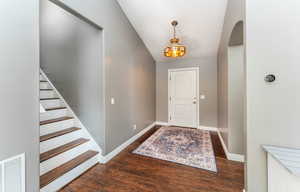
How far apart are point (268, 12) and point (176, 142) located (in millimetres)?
2963

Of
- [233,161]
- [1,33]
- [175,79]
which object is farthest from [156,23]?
[233,161]

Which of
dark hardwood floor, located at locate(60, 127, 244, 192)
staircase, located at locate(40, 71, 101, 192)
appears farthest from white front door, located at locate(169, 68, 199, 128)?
staircase, located at locate(40, 71, 101, 192)

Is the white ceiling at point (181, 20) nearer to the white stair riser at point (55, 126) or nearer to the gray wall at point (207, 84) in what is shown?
the gray wall at point (207, 84)

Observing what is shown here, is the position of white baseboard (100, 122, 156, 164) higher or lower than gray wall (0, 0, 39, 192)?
lower

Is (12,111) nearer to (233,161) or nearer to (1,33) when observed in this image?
(1,33)

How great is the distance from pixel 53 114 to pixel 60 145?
27.8 inches

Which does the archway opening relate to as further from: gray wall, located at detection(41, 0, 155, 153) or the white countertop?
gray wall, located at detection(41, 0, 155, 153)

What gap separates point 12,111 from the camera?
4.16 ft

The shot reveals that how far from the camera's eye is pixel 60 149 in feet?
7.27

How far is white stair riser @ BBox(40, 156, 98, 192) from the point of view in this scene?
1.75m

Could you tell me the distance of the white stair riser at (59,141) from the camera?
2.12 meters

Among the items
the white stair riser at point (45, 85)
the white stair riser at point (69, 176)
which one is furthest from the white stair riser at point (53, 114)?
the white stair riser at point (69, 176)

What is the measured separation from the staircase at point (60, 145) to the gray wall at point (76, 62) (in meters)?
0.18

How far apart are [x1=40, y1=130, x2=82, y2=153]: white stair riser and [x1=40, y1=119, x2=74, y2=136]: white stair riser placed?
0.23m
